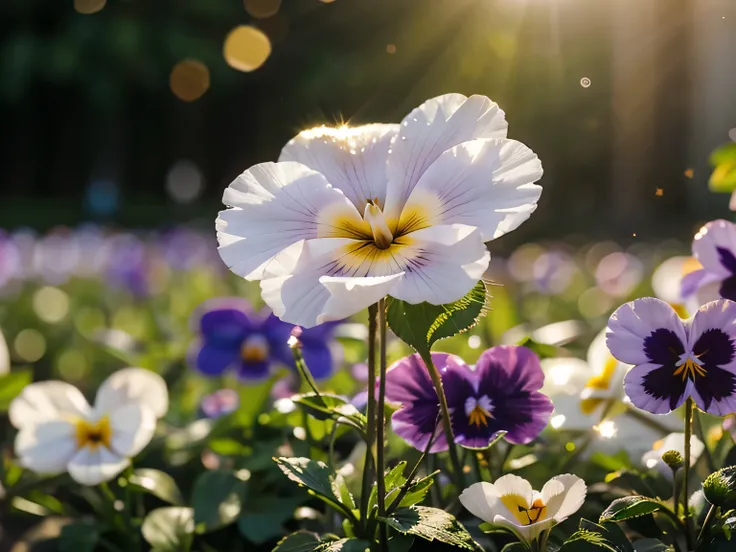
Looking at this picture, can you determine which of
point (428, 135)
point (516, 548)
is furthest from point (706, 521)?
point (428, 135)

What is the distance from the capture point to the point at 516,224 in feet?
2.12

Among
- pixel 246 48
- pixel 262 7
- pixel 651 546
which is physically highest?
pixel 262 7

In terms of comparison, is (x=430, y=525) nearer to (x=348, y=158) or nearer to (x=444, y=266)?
(x=444, y=266)

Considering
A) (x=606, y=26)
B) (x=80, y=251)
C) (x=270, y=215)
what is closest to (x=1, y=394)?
(x=270, y=215)

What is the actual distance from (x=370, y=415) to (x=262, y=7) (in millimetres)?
17702

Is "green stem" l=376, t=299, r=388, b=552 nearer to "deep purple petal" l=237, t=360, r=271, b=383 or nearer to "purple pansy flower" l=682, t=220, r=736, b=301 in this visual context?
"purple pansy flower" l=682, t=220, r=736, b=301

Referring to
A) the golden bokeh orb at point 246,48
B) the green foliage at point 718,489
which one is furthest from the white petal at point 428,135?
the golden bokeh orb at point 246,48

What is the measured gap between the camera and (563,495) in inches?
27.9

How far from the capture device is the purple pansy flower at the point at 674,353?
694 millimetres

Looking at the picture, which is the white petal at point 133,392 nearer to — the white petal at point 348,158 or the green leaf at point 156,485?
the green leaf at point 156,485

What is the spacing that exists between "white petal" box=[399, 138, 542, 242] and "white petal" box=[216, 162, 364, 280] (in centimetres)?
6

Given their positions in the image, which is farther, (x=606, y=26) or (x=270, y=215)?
(x=606, y=26)

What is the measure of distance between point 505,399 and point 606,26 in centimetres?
1148

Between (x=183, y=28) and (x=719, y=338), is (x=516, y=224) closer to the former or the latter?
(x=719, y=338)
